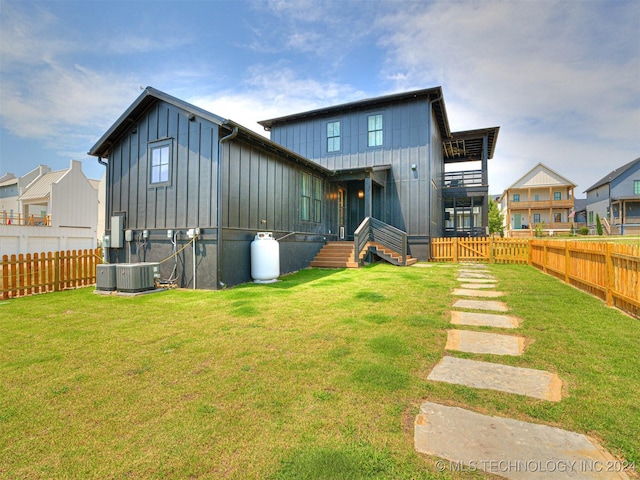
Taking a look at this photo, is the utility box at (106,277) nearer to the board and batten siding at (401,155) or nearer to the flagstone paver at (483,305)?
the flagstone paver at (483,305)

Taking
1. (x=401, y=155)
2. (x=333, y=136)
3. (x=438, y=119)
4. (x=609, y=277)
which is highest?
(x=438, y=119)

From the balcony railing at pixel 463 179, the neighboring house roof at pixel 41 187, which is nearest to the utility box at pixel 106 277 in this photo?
the balcony railing at pixel 463 179

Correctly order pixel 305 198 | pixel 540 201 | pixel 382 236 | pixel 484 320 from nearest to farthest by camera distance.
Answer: pixel 484 320 < pixel 305 198 < pixel 382 236 < pixel 540 201

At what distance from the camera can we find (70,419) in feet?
7.07

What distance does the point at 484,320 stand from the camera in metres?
4.56

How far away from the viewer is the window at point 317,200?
41.7 feet

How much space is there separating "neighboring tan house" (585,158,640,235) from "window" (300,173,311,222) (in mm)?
34375

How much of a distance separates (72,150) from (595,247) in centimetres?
3518

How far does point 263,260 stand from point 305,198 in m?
4.15

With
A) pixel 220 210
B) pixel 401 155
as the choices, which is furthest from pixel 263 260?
pixel 401 155

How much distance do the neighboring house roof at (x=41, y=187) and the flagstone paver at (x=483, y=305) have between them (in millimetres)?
29910

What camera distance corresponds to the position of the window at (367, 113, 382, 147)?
15078 mm

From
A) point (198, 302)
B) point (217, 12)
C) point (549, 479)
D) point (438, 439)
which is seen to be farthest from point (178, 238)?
point (217, 12)

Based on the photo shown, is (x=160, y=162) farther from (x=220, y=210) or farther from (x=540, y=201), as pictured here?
(x=540, y=201)
